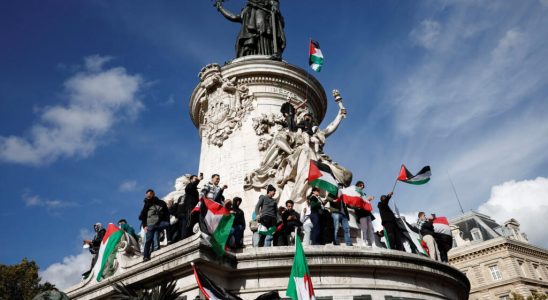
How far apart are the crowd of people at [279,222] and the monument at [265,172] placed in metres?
0.70

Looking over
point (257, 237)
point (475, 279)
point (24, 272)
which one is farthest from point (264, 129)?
point (475, 279)

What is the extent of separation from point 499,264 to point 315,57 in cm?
3005

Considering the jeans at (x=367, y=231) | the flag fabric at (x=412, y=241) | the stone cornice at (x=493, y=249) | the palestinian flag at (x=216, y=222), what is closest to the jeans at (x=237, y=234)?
the palestinian flag at (x=216, y=222)

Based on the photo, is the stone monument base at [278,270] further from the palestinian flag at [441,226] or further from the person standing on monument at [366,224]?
the palestinian flag at [441,226]

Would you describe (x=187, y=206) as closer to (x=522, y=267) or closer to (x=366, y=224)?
(x=366, y=224)

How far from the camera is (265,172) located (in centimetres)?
1398

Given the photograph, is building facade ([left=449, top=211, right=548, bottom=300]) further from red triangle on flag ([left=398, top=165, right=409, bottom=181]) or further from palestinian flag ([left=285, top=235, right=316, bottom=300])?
palestinian flag ([left=285, top=235, right=316, bottom=300])

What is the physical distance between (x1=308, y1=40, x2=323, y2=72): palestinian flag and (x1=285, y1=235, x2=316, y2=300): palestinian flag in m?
11.1

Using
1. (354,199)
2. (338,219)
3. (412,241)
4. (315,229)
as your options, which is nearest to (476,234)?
(412,241)

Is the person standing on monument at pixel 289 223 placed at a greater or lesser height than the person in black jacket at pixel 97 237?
lesser

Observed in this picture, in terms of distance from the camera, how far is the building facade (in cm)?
3834

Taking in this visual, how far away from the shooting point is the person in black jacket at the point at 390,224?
37.2 ft

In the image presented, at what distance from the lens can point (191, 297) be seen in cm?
864

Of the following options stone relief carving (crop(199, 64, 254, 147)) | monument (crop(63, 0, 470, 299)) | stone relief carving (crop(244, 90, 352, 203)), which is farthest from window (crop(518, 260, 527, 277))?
stone relief carving (crop(199, 64, 254, 147))
